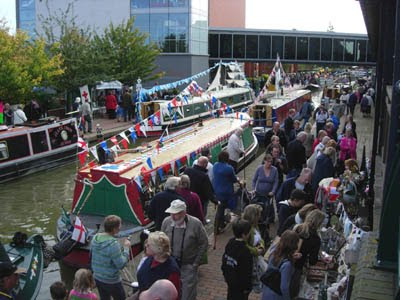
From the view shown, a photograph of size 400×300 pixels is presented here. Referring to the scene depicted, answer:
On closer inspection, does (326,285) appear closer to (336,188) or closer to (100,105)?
(336,188)

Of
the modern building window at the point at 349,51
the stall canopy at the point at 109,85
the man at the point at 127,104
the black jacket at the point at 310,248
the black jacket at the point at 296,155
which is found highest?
the modern building window at the point at 349,51

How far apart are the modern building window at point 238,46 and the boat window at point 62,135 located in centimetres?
3479

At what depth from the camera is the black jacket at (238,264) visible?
552cm

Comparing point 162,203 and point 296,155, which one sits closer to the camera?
point 162,203

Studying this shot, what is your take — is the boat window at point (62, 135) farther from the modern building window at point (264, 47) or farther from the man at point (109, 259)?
the modern building window at point (264, 47)

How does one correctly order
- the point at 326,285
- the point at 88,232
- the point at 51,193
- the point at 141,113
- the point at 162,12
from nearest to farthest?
the point at 326,285
the point at 88,232
the point at 51,193
the point at 141,113
the point at 162,12

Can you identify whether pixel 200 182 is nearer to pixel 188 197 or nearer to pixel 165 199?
pixel 188 197

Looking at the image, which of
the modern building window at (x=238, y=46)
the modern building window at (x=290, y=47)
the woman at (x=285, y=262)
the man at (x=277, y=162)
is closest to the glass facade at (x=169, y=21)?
the modern building window at (x=238, y=46)

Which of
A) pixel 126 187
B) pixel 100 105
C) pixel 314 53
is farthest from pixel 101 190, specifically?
pixel 314 53

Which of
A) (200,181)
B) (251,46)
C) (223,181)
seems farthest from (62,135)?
(251,46)

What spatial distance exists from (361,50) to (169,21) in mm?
20830

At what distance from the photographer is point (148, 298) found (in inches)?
166

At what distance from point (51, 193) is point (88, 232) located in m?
6.83

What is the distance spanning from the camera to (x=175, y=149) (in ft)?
44.6
